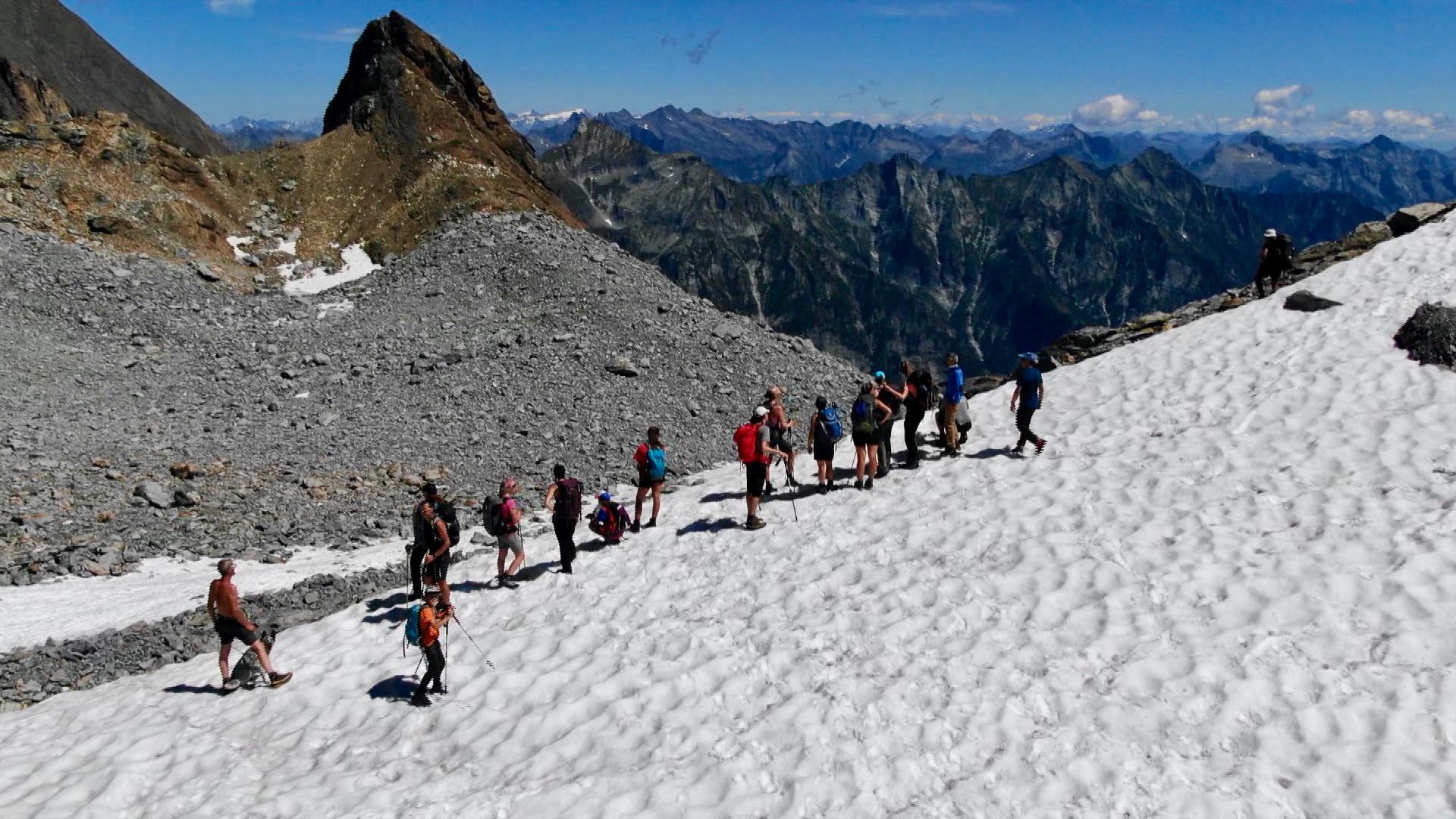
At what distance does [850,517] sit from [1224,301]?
18.0m

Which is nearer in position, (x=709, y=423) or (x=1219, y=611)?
(x=1219, y=611)

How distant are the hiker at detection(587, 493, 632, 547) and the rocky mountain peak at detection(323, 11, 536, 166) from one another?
1716 inches

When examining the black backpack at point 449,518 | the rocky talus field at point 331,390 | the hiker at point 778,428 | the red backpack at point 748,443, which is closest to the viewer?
the black backpack at point 449,518

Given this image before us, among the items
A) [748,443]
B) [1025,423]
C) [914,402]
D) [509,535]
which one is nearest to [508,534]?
[509,535]

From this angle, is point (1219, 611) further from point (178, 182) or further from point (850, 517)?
point (178, 182)

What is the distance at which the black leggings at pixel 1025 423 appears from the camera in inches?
686

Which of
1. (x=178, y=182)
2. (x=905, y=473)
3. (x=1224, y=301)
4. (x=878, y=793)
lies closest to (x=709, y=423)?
(x=905, y=473)

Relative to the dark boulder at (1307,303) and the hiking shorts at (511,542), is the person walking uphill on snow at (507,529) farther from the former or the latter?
the dark boulder at (1307,303)

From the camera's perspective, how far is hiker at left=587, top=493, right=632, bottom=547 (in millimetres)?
17078

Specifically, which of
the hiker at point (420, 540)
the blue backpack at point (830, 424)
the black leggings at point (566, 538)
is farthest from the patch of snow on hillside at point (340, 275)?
the blue backpack at point (830, 424)

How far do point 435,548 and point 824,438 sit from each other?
814cm

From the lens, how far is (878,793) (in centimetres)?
886

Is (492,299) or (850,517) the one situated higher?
(492,299)

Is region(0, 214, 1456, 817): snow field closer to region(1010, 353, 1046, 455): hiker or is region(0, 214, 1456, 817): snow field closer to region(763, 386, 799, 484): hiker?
region(1010, 353, 1046, 455): hiker
